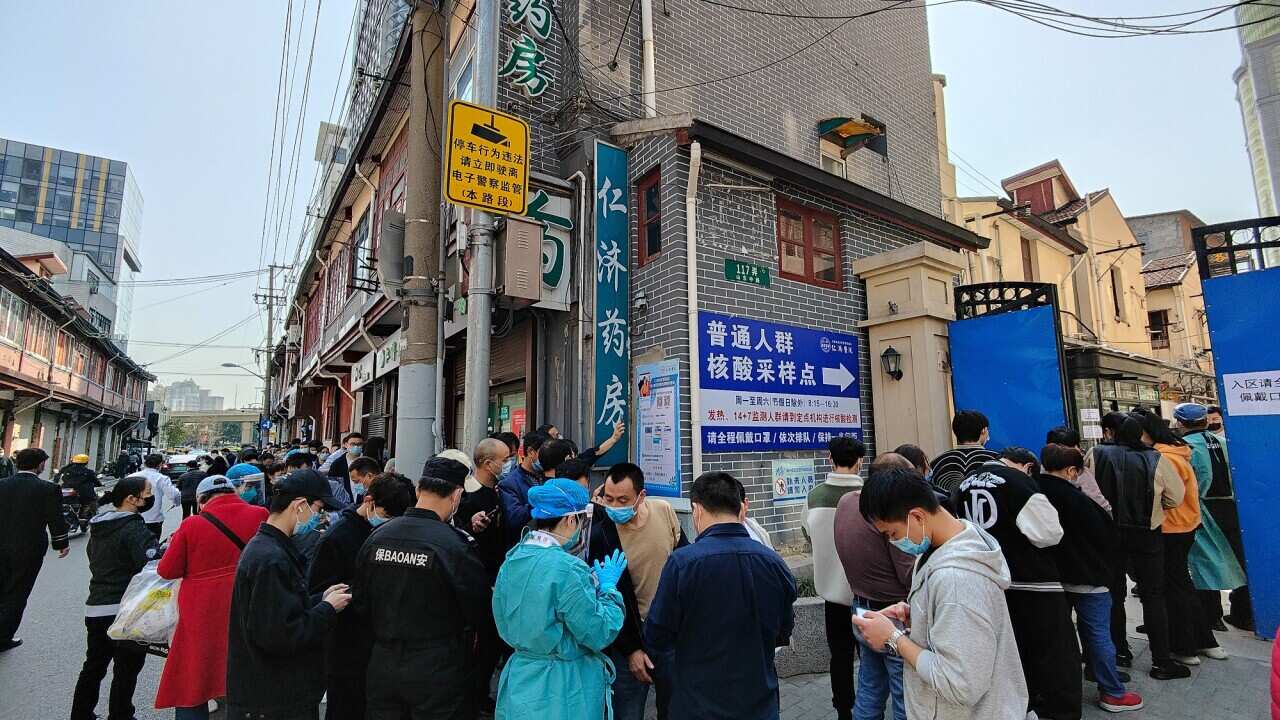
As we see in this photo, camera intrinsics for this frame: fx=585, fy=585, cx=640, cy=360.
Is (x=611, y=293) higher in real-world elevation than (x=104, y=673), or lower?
higher

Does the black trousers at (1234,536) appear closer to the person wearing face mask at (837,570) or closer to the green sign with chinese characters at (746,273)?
the person wearing face mask at (837,570)

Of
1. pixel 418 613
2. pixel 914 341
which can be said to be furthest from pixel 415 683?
pixel 914 341

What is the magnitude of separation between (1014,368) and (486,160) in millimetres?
7048

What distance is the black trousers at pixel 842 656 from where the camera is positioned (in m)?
4.04

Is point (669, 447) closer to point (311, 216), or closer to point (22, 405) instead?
point (311, 216)

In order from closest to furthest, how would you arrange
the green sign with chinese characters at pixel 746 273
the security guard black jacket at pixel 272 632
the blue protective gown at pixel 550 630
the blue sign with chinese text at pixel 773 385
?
1. the blue protective gown at pixel 550 630
2. the security guard black jacket at pixel 272 632
3. the blue sign with chinese text at pixel 773 385
4. the green sign with chinese characters at pixel 746 273

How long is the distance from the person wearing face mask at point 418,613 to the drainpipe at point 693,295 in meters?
3.63

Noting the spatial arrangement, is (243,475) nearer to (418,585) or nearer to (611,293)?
(418,585)

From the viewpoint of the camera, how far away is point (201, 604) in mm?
3580

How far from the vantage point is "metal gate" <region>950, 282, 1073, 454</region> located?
24.3 ft

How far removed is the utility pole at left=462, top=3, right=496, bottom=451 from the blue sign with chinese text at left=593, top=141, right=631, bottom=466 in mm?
Result: 1590

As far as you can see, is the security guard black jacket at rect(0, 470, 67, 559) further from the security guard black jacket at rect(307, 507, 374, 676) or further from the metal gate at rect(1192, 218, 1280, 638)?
the metal gate at rect(1192, 218, 1280, 638)

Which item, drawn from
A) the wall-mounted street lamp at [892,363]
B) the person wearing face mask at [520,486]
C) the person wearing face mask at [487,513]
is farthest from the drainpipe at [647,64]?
the person wearing face mask at [487,513]

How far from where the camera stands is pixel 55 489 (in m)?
6.34
